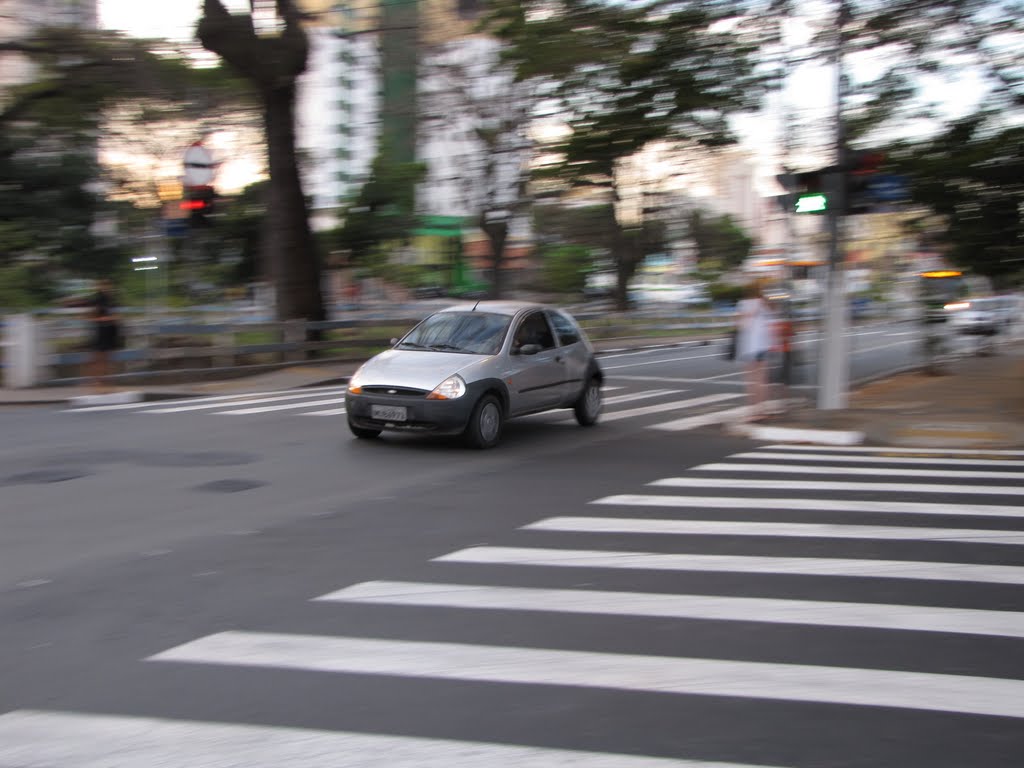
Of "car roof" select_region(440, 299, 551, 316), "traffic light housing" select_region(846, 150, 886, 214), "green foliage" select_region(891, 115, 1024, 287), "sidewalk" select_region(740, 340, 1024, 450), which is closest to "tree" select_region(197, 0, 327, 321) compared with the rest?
"car roof" select_region(440, 299, 551, 316)

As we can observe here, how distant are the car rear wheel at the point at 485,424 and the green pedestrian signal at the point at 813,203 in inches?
204

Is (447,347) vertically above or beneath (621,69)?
beneath

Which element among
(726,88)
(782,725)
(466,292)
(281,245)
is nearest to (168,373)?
(281,245)

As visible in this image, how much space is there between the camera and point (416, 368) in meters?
12.2

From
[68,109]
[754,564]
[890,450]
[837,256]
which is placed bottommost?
[890,450]

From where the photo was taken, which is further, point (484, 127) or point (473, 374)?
point (484, 127)

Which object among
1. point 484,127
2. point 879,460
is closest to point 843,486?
point 879,460

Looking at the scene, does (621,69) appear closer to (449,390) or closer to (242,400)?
(449,390)

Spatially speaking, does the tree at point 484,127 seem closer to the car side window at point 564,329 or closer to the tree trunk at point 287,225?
the tree trunk at point 287,225

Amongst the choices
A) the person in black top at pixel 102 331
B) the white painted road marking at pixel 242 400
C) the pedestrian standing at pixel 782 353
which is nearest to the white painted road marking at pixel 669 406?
the pedestrian standing at pixel 782 353

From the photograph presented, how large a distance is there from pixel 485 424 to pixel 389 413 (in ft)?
3.57

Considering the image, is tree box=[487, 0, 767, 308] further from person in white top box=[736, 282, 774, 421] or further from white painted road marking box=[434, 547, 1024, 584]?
white painted road marking box=[434, 547, 1024, 584]

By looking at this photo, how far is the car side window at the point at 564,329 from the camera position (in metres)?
14.2

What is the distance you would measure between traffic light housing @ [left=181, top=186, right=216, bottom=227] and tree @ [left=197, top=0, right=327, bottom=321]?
12.4ft
